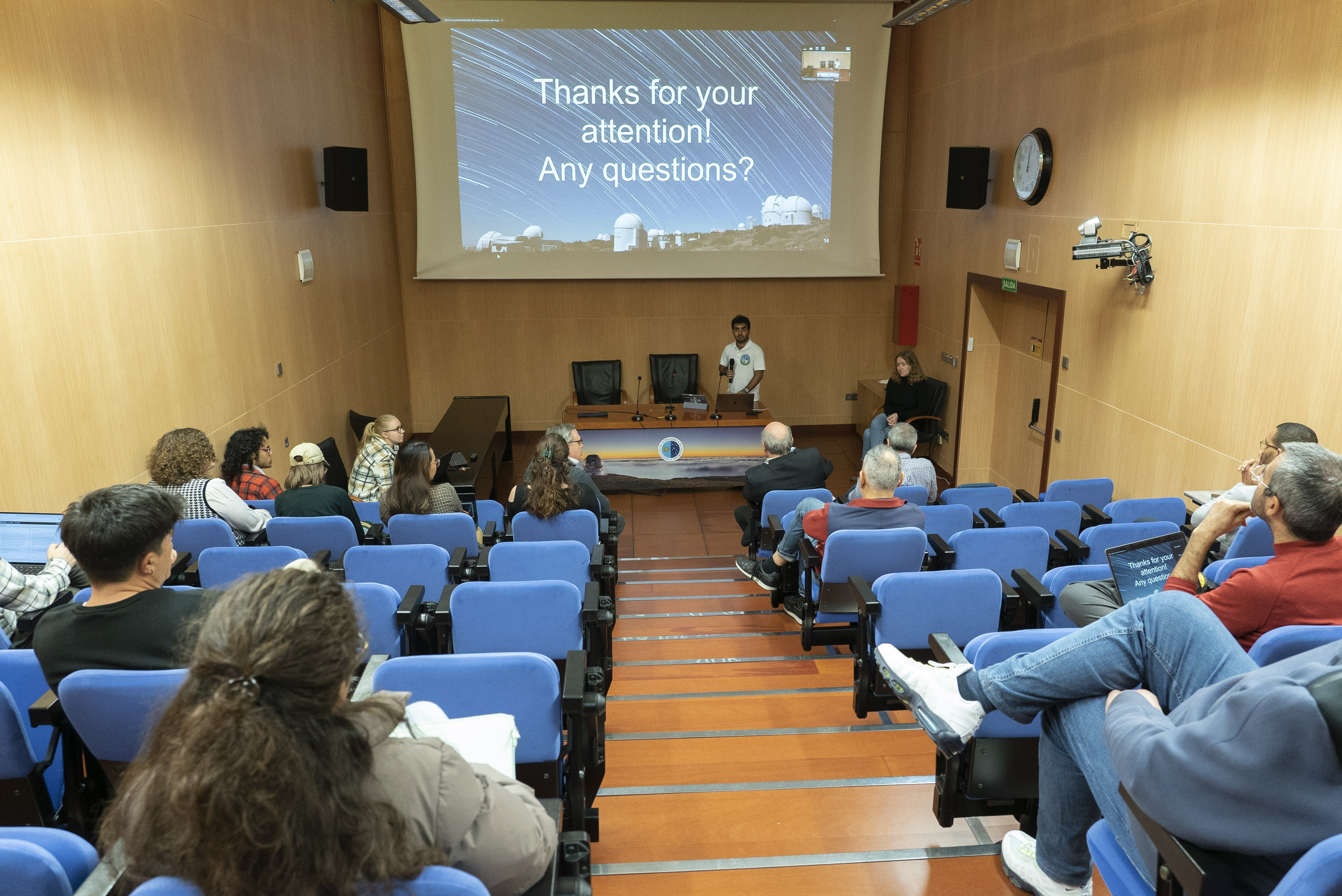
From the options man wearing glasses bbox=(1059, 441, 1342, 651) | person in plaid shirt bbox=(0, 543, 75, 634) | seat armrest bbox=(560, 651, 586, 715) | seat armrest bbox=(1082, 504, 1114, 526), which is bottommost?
seat armrest bbox=(1082, 504, 1114, 526)

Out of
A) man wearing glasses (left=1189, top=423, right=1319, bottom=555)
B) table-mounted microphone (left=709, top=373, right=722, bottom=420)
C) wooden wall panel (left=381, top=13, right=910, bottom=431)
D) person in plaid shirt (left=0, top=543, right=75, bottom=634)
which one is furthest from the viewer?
wooden wall panel (left=381, top=13, right=910, bottom=431)

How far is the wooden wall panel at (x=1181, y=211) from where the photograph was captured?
421cm

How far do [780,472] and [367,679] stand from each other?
141 inches

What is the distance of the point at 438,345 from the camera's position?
10.3 m

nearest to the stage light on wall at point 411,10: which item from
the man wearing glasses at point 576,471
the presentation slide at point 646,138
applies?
the presentation slide at point 646,138

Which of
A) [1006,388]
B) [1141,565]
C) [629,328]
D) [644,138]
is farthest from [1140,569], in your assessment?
[629,328]

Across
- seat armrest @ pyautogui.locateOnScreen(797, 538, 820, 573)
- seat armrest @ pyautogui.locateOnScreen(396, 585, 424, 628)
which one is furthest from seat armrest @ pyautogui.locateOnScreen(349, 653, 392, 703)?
seat armrest @ pyautogui.locateOnScreen(797, 538, 820, 573)

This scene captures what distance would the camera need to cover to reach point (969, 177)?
7.57 m

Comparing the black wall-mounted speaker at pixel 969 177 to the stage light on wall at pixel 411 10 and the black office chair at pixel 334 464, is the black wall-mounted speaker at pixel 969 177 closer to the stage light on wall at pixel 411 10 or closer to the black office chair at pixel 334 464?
the stage light on wall at pixel 411 10

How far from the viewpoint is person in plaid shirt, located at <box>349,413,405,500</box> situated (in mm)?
5902

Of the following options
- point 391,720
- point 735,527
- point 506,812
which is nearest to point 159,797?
point 391,720

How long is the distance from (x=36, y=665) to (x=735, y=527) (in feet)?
18.4

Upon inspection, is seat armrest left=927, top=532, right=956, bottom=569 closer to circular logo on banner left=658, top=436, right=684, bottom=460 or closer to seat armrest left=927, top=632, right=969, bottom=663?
seat armrest left=927, top=632, right=969, bottom=663

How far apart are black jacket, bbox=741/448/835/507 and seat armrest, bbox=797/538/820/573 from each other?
1221 millimetres
